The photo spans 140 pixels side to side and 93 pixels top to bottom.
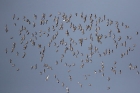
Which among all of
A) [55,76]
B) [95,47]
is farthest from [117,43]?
[55,76]

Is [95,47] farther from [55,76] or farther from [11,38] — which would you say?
[11,38]

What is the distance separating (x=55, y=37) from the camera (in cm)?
2566

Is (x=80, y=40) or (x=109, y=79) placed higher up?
(x=80, y=40)

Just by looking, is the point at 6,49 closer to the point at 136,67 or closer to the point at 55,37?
the point at 55,37

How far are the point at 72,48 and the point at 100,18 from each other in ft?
11.2

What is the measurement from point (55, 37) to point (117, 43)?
508 centimetres

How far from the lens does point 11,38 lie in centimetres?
2520

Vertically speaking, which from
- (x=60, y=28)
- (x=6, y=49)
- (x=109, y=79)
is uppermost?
(x=60, y=28)

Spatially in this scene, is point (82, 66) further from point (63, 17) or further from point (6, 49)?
point (6, 49)

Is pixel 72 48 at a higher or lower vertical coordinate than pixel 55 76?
higher

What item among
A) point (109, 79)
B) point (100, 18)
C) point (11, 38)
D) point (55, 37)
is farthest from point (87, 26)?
point (11, 38)

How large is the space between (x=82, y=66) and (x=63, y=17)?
167 inches

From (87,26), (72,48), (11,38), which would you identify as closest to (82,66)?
(72,48)

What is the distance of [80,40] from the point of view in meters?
25.0
